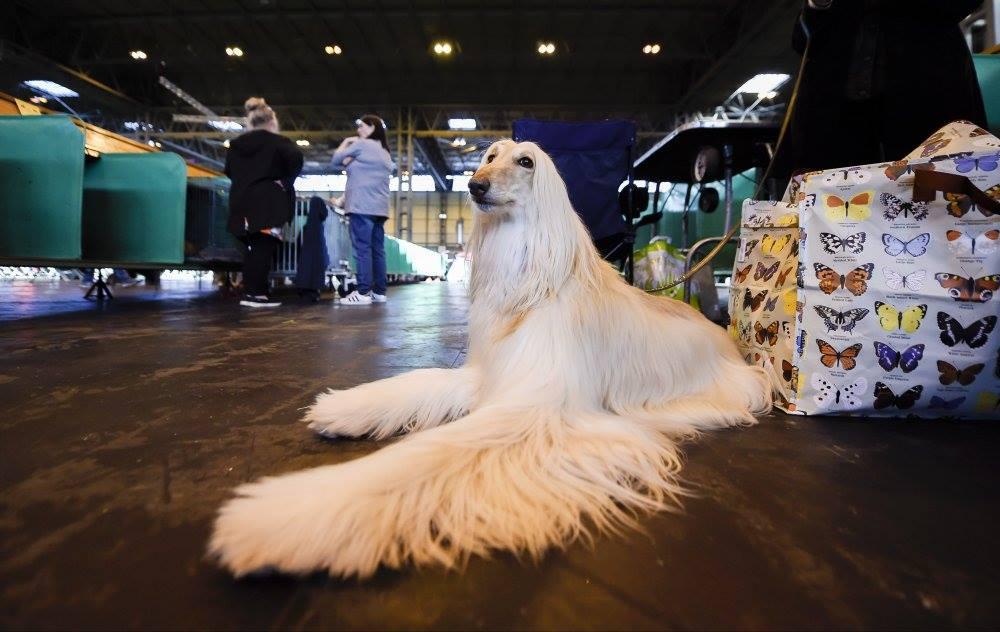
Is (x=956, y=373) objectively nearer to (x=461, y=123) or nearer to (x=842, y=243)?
(x=842, y=243)

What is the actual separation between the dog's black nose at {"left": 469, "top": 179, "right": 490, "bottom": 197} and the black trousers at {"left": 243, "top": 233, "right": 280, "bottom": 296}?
4.00m

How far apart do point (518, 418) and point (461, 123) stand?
1991 cm

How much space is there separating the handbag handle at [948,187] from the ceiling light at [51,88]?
20.6 m

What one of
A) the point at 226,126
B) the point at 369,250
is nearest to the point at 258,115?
the point at 369,250

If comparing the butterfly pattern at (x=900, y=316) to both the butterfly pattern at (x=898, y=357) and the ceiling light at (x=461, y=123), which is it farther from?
the ceiling light at (x=461, y=123)

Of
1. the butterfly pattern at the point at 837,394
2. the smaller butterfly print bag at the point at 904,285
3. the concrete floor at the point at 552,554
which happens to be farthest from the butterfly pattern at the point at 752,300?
the concrete floor at the point at 552,554

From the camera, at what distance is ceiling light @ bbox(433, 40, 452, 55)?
1325 cm

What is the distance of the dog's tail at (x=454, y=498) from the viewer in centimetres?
60

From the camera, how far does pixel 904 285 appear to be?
1253 millimetres

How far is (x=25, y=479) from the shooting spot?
85 cm

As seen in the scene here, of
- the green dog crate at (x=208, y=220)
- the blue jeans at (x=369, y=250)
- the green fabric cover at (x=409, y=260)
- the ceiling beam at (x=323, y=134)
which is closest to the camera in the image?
the blue jeans at (x=369, y=250)

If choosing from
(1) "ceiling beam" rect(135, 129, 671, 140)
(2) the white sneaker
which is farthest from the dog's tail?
(1) "ceiling beam" rect(135, 129, 671, 140)

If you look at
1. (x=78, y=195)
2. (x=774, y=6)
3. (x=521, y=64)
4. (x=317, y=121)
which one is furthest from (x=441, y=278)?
(x=78, y=195)

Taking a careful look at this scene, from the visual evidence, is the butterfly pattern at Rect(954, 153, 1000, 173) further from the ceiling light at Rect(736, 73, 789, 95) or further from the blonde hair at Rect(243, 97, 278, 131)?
the ceiling light at Rect(736, 73, 789, 95)
